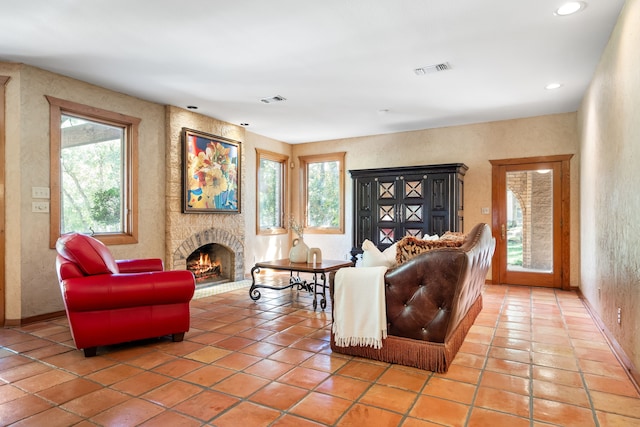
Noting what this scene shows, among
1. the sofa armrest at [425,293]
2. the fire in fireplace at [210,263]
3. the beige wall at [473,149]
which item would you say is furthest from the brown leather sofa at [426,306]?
the fire in fireplace at [210,263]

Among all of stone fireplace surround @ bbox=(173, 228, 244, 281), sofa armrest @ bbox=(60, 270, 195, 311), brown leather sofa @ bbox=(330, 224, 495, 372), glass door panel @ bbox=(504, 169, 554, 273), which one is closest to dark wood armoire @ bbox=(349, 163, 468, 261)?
glass door panel @ bbox=(504, 169, 554, 273)

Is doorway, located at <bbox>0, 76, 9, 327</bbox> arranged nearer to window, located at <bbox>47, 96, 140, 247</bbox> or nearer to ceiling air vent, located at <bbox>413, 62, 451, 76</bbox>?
window, located at <bbox>47, 96, 140, 247</bbox>

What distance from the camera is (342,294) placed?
2.89 metres

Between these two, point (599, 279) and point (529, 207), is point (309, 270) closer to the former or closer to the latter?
point (599, 279)

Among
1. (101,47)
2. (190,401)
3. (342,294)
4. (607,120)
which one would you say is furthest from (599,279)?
(101,47)

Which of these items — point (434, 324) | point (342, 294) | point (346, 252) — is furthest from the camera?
point (346, 252)

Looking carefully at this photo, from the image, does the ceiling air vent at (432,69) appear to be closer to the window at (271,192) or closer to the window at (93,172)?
the window at (93,172)

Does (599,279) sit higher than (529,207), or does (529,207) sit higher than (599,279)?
(529,207)

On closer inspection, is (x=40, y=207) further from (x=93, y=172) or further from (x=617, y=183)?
(x=617, y=183)

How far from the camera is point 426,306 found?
2.63 meters

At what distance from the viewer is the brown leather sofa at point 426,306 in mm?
2529

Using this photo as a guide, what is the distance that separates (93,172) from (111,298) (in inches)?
97.1

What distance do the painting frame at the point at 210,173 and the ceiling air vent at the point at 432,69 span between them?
3.39 meters

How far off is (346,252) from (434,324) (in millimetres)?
4986
